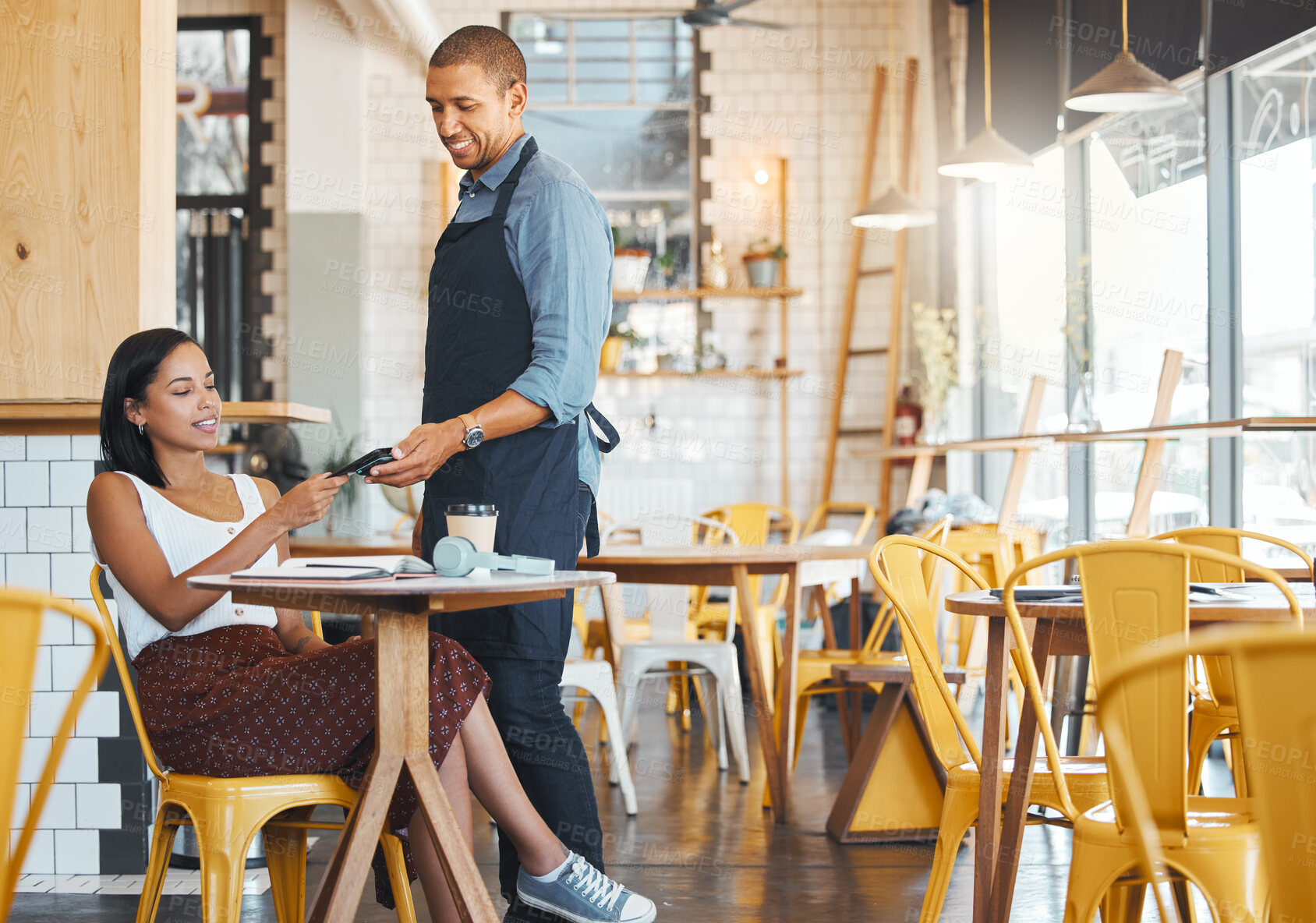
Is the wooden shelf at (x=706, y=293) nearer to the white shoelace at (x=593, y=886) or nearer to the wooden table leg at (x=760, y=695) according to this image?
the wooden table leg at (x=760, y=695)

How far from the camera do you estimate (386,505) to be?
793 cm

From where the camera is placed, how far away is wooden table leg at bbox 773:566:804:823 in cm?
371

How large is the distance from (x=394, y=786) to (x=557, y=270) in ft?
2.98

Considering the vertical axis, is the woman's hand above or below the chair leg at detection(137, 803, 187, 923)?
above

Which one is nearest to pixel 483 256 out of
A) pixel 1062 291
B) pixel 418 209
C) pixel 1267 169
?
pixel 1267 169

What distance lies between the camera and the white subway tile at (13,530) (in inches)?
124

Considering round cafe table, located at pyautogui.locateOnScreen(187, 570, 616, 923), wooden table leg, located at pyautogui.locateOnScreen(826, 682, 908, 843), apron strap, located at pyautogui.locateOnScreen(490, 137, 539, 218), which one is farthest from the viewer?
wooden table leg, located at pyautogui.locateOnScreen(826, 682, 908, 843)

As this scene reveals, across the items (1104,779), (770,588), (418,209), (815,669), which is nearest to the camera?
(1104,779)

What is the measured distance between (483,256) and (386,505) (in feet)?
19.3

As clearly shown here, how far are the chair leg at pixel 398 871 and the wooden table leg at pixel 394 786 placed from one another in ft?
0.77

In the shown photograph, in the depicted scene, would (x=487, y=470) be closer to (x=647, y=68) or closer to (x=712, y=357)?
(x=712, y=357)

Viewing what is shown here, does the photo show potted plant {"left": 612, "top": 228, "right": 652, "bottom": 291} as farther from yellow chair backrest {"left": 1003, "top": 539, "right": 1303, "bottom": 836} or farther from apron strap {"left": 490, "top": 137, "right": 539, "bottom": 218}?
yellow chair backrest {"left": 1003, "top": 539, "right": 1303, "bottom": 836}

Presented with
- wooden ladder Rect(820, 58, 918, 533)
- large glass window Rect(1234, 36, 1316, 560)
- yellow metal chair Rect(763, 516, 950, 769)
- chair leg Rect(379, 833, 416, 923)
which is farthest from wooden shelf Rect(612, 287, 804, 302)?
chair leg Rect(379, 833, 416, 923)

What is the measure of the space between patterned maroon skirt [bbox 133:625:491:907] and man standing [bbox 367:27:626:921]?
0.21 meters
